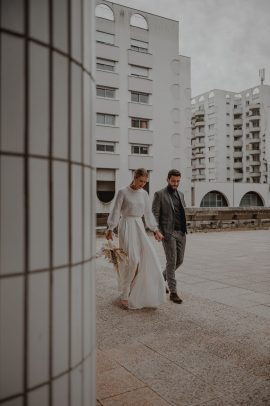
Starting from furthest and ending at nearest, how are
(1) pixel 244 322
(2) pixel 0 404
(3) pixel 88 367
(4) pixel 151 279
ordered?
(4) pixel 151 279
(1) pixel 244 322
(3) pixel 88 367
(2) pixel 0 404

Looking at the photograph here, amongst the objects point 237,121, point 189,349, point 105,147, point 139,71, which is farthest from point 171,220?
point 237,121

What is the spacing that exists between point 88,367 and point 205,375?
181 cm

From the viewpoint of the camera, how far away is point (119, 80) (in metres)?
35.5

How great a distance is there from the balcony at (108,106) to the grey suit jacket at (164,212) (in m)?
29.5

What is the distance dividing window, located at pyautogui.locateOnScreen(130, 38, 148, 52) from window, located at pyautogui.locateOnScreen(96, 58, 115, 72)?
9.59 ft

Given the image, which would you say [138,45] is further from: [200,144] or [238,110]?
[200,144]

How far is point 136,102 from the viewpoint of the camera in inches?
1438

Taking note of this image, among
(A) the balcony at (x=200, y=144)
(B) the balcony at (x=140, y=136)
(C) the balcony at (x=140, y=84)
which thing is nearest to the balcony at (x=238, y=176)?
(A) the balcony at (x=200, y=144)

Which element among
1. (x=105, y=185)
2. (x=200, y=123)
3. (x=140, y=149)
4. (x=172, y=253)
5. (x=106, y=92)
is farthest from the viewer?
(x=200, y=123)

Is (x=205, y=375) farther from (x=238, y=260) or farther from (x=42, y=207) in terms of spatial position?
(x=238, y=260)

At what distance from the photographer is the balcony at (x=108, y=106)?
34.6m

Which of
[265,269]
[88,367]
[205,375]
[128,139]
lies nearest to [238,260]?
[265,269]

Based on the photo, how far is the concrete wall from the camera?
1391mm

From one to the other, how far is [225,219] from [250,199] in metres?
35.9
